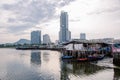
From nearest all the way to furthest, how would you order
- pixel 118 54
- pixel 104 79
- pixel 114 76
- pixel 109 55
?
pixel 104 79
pixel 114 76
pixel 118 54
pixel 109 55

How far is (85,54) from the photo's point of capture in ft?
277

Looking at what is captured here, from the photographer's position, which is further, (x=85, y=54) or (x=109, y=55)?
(x=109, y=55)

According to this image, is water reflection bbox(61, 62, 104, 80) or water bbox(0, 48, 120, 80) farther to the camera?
water reflection bbox(61, 62, 104, 80)

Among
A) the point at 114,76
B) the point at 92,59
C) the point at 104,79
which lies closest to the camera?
the point at 104,79

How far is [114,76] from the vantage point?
4494 centimetres

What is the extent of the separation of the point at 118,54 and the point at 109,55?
3961cm

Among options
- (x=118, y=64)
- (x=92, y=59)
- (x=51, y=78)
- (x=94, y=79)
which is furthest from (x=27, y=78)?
(x=92, y=59)

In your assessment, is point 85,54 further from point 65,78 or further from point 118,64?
point 65,78

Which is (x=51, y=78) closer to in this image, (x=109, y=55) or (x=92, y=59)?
(x=92, y=59)

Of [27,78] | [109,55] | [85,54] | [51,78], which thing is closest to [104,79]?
[51,78]

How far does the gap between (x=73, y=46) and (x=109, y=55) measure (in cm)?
2120

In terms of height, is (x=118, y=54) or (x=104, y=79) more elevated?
(x=118, y=54)

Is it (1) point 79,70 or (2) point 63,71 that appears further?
(1) point 79,70

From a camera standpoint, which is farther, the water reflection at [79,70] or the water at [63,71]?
the water reflection at [79,70]
